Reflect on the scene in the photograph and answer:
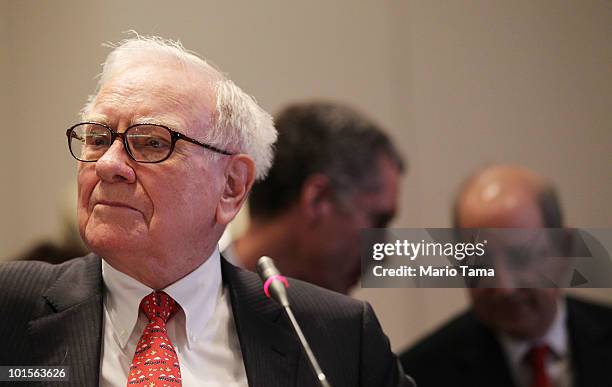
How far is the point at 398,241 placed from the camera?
2906 mm

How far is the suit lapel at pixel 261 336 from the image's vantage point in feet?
6.77

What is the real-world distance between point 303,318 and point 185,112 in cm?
65

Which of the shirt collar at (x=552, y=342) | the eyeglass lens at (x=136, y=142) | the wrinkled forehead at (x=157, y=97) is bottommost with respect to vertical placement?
the shirt collar at (x=552, y=342)

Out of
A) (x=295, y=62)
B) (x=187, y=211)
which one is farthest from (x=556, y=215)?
(x=187, y=211)

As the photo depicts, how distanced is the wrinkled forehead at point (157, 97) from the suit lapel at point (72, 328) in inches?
16.9

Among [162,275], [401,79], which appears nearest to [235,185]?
[162,275]

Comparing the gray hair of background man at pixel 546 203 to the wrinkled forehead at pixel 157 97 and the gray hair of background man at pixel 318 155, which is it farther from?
the wrinkled forehead at pixel 157 97

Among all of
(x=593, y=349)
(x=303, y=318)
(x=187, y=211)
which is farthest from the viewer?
(x=593, y=349)

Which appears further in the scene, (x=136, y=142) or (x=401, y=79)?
(x=401, y=79)

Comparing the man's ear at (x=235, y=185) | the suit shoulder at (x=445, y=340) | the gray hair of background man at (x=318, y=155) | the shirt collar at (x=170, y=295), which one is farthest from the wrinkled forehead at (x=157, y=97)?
the suit shoulder at (x=445, y=340)

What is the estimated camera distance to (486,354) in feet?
9.48

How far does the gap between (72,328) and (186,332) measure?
0.28m

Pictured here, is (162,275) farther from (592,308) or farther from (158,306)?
(592,308)

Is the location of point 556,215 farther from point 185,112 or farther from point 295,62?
point 185,112
